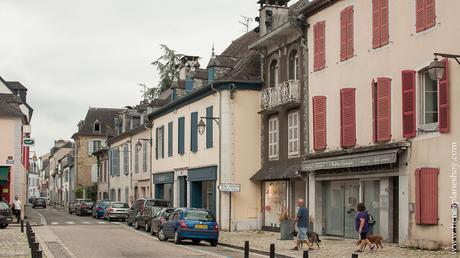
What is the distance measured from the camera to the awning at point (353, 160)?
21.6 m

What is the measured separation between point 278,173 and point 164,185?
53.4 feet

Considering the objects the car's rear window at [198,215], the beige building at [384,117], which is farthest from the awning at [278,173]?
the car's rear window at [198,215]

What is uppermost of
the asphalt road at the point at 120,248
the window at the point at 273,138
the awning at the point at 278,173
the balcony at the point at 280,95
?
the balcony at the point at 280,95

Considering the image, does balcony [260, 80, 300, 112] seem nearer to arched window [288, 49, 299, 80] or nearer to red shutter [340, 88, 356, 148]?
arched window [288, 49, 299, 80]

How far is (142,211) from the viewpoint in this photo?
116 ft

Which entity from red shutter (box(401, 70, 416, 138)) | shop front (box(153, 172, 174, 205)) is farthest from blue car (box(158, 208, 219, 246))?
shop front (box(153, 172, 174, 205))

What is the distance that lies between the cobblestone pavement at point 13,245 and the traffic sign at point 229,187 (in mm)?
8315

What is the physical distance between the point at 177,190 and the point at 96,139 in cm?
4318

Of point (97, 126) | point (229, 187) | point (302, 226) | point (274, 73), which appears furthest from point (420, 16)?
point (97, 126)

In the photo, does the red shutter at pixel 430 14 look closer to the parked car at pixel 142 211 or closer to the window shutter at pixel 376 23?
the window shutter at pixel 376 23

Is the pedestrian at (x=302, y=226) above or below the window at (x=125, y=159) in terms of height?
below

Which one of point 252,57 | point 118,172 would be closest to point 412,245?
point 252,57

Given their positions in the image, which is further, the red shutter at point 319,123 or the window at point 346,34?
the red shutter at point 319,123

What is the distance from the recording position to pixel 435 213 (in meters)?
19.8
